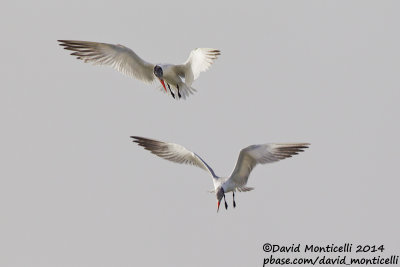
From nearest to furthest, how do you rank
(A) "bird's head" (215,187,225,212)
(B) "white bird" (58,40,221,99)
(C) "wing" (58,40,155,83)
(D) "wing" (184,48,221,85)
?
1. (A) "bird's head" (215,187,225,212)
2. (D) "wing" (184,48,221,85)
3. (B) "white bird" (58,40,221,99)
4. (C) "wing" (58,40,155,83)

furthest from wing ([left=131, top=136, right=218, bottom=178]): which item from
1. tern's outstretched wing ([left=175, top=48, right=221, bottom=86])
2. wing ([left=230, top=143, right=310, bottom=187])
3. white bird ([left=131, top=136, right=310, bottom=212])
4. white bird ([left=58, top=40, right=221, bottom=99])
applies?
tern's outstretched wing ([left=175, top=48, right=221, bottom=86])

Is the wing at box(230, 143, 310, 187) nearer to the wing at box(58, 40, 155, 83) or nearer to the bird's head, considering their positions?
the bird's head

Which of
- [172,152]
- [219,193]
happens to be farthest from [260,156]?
[172,152]

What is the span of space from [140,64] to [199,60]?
1730 millimetres

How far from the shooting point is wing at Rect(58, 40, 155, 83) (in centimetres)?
2003

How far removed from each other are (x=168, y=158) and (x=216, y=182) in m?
1.70

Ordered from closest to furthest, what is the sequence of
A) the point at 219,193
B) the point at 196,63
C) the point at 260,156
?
1. the point at 219,193
2. the point at 260,156
3. the point at 196,63

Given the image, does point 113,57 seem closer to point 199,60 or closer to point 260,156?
point 199,60

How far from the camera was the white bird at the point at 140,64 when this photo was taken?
19766 millimetres

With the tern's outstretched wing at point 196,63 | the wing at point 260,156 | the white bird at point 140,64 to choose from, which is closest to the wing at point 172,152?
the wing at point 260,156

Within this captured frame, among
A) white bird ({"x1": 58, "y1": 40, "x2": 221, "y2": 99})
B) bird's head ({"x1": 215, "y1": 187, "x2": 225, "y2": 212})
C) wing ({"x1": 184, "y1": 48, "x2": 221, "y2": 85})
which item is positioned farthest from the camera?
white bird ({"x1": 58, "y1": 40, "x2": 221, "y2": 99})

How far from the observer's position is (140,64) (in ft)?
67.6

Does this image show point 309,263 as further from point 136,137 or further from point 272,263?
point 136,137

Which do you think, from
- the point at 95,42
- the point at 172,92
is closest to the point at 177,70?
the point at 172,92
